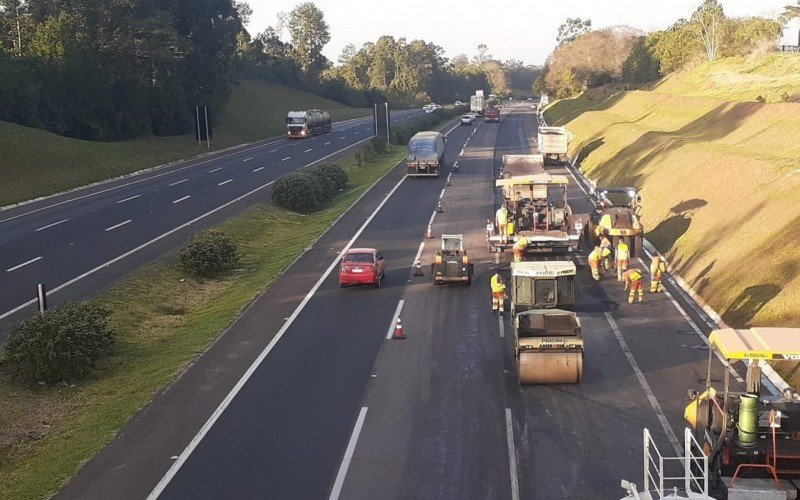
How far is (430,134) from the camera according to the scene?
60875 millimetres

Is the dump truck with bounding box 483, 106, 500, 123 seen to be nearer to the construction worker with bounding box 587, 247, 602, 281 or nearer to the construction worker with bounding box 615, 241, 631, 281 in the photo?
the construction worker with bounding box 587, 247, 602, 281

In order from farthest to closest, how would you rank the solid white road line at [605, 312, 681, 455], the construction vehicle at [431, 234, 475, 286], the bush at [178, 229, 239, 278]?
1. the bush at [178, 229, 239, 278]
2. the construction vehicle at [431, 234, 475, 286]
3. the solid white road line at [605, 312, 681, 455]

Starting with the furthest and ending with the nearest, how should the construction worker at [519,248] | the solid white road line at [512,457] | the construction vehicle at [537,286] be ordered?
the construction worker at [519,248] < the construction vehicle at [537,286] < the solid white road line at [512,457]

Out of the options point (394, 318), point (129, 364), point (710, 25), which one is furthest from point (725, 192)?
point (710, 25)

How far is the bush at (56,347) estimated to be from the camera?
19.9m

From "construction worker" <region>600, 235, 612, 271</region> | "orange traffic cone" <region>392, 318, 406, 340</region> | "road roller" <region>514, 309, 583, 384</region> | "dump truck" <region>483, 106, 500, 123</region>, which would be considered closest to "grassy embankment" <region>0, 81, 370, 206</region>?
"orange traffic cone" <region>392, 318, 406, 340</region>

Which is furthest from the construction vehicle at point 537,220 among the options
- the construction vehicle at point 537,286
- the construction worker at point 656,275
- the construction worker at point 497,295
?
the construction vehicle at point 537,286

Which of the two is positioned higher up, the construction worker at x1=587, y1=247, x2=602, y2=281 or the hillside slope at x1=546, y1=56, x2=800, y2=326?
the hillside slope at x1=546, y1=56, x2=800, y2=326

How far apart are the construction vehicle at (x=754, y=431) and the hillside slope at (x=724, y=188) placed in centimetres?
867

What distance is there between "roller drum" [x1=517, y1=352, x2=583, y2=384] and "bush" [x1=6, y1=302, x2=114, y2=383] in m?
11.2

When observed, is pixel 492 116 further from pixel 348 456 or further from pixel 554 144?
pixel 348 456

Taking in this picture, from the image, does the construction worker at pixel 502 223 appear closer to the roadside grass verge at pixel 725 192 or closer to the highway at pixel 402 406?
the highway at pixel 402 406

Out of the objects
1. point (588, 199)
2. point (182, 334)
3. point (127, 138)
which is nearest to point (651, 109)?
point (588, 199)

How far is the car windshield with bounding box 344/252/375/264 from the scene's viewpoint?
2820 centimetres
